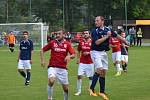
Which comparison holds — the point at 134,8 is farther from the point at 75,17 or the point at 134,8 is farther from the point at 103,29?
the point at 103,29

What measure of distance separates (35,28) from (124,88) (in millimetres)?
32458

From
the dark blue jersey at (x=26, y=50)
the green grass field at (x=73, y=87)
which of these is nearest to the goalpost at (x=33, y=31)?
the green grass field at (x=73, y=87)

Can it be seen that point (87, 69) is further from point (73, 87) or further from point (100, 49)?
point (100, 49)

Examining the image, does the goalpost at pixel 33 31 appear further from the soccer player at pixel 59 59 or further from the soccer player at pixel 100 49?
the soccer player at pixel 59 59

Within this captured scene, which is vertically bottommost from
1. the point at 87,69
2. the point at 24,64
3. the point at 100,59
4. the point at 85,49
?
the point at 24,64

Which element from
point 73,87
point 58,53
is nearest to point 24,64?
point 73,87

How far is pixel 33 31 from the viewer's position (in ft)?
155

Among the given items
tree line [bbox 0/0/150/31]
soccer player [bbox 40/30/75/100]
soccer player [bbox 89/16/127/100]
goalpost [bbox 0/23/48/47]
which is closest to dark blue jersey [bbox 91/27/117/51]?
soccer player [bbox 89/16/127/100]

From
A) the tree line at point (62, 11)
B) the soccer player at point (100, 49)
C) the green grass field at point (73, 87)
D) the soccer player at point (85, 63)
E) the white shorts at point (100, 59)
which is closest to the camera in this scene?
the soccer player at point (100, 49)

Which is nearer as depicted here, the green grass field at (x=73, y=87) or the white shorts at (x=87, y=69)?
the green grass field at (x=73, y=87)

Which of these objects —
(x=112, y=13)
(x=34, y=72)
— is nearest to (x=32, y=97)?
(x=34, y=72)

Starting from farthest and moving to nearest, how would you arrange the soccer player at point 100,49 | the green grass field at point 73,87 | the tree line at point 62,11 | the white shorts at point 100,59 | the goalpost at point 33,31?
the tree line at point 62,11 → the goalpost at point 33,31 → the green grass field at point 73,87 → the white shorts at point 100,59 → the soccer player at point 100,49

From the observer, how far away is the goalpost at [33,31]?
45.7 metres

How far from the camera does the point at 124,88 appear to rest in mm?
16062
